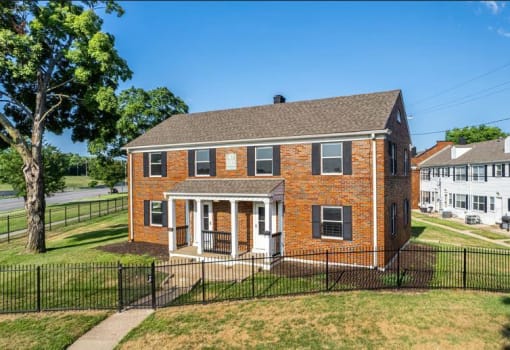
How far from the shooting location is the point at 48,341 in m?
7.75

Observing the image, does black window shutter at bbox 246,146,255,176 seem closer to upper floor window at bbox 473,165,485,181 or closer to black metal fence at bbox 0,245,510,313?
black metal fence at bbox 0,245,510,313

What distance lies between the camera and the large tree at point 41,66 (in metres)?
15.8

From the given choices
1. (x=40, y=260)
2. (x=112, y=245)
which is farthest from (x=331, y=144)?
(x=40, y=260)

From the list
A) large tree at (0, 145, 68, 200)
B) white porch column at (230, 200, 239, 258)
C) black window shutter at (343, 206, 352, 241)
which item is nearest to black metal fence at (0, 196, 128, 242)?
large tree at (0, 145, 68, 200)

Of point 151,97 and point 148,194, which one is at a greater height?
point 151,97

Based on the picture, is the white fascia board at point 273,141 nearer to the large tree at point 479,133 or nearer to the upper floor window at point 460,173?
the upper floor window at point 460,173

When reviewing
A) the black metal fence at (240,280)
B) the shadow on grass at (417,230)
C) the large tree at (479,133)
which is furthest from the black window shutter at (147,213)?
the large tree at (479,133)

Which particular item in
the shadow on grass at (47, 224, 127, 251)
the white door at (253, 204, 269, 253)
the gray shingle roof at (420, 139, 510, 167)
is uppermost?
Answer: the gray shingle roof at (420, 139, 510, 167)

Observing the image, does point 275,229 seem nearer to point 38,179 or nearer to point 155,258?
point 155,258

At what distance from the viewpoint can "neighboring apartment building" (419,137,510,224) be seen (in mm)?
27281

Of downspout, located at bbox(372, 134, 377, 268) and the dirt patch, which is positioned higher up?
downspout, located at bbox(372, 134, 377, 268)

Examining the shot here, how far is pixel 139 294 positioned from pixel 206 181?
7.15m

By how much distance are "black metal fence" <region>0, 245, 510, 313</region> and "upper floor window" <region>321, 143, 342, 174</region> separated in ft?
12.0

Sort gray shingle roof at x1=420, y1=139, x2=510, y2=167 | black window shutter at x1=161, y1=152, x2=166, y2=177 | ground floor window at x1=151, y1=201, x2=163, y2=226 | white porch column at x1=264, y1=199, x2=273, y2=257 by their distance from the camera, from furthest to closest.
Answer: gray shingle roof at x1=420, y1=139, x2=510, y2=167 → ground floor window at x1=151, y1=201, x2=163, y2=226 → black window shutter at x1=161, y1=152, x2=166, y2=177 → white porch column at x1=264, y1=199, x2=273, y2=257
